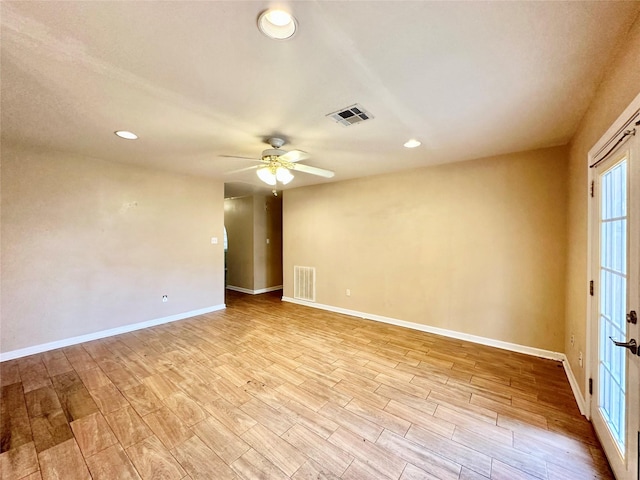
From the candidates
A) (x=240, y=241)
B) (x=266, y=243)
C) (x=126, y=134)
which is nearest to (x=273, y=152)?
(x=126, y=134)

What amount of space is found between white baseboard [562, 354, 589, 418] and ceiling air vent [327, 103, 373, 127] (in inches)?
118

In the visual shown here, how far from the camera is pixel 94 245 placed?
11.8ft

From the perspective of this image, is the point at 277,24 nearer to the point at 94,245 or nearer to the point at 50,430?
the point at 50,430

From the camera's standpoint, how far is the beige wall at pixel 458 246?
10.1 ft

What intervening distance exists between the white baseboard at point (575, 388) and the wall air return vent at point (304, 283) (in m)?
3.83

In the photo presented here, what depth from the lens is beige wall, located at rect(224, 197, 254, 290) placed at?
21.5ft

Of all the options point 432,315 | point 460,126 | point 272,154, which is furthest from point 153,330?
point 460,126

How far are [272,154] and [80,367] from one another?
321 cm

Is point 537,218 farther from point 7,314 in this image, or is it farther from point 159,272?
point 7,314

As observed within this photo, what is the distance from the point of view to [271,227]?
6895 mm

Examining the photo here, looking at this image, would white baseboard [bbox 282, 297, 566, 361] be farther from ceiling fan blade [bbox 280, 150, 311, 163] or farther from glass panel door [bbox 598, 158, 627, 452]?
ceiling fan blade [bbox 280, 150, 311, 163]

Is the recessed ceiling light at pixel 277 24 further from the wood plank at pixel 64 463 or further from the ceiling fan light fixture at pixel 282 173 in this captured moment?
the wood plank at pixel 64 463

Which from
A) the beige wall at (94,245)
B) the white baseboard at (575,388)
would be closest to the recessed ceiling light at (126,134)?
the beige wall at (94,245)

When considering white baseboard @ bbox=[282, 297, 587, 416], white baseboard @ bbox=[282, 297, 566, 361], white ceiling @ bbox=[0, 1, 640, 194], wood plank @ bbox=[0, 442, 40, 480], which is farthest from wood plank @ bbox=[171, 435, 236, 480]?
white baseboard @ bbox=[282, 297, 566, 361]
